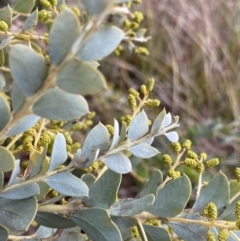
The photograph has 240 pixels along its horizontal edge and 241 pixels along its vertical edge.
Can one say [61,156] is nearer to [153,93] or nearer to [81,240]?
[81,240]

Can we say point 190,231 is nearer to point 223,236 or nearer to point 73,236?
point 223,236

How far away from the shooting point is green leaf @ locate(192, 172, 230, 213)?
1.91ft

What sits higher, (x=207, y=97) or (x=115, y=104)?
(x=115, y=104)

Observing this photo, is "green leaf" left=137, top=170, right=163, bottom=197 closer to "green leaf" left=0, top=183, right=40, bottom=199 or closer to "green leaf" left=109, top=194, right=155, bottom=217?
"green leaf" left=109, top=194, right=155, bottom=217

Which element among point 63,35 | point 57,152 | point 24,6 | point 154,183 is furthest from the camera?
point 24,6

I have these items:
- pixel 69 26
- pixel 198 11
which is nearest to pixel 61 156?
pixel 69 26

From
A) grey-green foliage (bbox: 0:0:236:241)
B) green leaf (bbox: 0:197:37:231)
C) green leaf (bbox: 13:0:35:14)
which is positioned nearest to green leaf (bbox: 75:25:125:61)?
grey-green foliage (bbox: 0:0:236:241)

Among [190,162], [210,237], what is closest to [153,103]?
[190,162]

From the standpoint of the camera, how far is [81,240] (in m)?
0.55

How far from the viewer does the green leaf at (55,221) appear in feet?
1.79

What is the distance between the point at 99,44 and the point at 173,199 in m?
0.27

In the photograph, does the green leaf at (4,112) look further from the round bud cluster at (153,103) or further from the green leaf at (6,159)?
the round bud cluster at (153,103)

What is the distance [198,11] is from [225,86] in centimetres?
47

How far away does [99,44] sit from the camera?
0.34m
